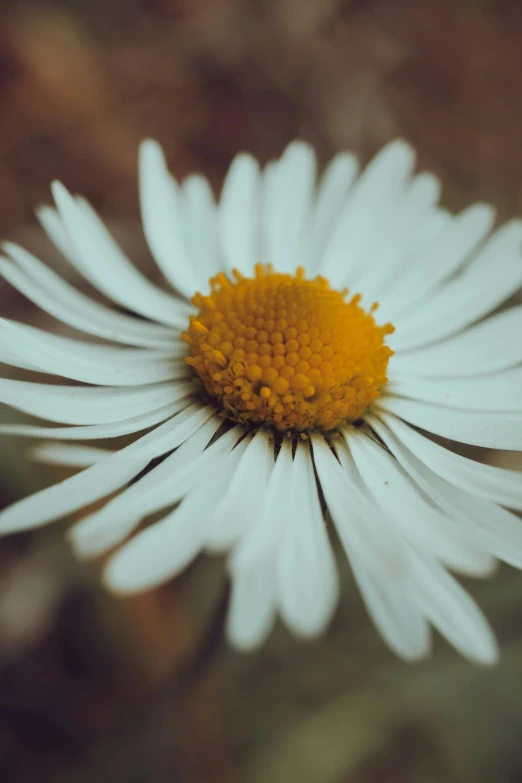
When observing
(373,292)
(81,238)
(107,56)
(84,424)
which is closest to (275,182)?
(373,292)

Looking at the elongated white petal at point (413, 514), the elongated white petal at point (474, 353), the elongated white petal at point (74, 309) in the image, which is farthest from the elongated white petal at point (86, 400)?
the elongated white petal at point (474, 353)

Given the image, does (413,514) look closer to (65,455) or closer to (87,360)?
(65,455)

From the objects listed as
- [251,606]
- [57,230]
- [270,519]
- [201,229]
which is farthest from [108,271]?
[251,606]

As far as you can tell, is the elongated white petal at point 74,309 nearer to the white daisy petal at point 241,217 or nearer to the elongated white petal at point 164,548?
the white daisy petal at point 241,217

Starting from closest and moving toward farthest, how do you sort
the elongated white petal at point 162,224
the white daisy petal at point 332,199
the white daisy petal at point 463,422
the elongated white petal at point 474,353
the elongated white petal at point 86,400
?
the elongated white petal at point 86,400 < the white daisy petal at point 463,422 < the elongated white petal at point 474,353 < the elongated white petal at point 162,224 < the white daisy petal at point 332,199

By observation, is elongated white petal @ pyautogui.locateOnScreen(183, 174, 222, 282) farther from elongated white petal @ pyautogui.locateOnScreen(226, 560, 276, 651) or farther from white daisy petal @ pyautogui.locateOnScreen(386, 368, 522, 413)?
elongated white petal @ pyautogui.locateOnScreen(226, 560, 276, 651)

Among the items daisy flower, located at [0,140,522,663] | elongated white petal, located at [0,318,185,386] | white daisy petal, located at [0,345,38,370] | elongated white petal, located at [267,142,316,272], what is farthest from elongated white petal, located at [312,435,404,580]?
elongated white petal, located at [267,142,316,272]
